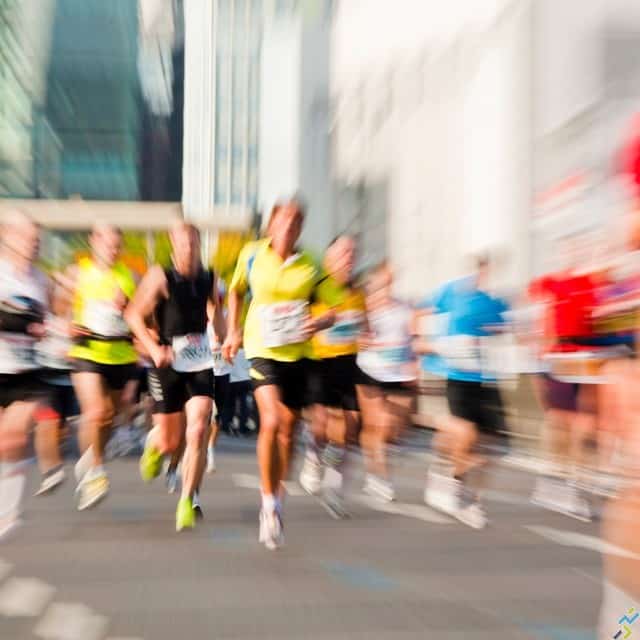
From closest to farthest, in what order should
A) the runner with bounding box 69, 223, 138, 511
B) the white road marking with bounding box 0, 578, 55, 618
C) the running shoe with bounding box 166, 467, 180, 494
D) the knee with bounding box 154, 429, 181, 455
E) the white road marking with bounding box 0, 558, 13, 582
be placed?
the white road marking with bounding box 0, 578, 55, 618 → the white road marking with bounding box 0, 558, 13, 582 → the knee with bounding box 154, 429, 181, 455 → the runner with bounding box 69, 223, 138, 511 → the running shoe with bounding box 166, 467, 180, 494

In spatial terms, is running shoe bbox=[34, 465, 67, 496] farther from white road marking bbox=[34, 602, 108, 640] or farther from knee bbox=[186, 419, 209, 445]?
white road marking bbox=[34, 602, 108, 640]

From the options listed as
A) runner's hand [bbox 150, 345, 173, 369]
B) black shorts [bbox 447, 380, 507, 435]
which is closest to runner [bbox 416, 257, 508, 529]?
black shorts [bbox 447, 380, 507, 435]

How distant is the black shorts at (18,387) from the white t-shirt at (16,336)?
3 centimetres

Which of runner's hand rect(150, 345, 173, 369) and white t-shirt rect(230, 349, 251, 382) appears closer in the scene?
runner's hand rect(150, 345, 173, 369)

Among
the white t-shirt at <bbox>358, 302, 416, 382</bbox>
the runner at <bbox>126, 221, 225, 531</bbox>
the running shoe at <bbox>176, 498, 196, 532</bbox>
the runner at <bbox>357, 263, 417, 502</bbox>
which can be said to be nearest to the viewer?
the running shoe at <bbox>176, 498, 196, 532</bbox>

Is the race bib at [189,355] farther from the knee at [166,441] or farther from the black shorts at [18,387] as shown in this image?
the black shorts at [18,387]

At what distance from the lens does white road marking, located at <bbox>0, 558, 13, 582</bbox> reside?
17.7 ft

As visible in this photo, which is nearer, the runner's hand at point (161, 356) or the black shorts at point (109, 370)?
the runner's hand at point (161, 356)

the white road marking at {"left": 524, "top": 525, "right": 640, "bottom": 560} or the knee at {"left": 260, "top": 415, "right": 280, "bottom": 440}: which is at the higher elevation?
the knee at {"left": 260, "top": 415, "right": 280, "bottom": 440}

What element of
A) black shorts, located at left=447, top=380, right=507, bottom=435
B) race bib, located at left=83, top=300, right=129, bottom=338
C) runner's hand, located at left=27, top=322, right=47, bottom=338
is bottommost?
black shorts, located at left=447, top=380, right=507, bottom=435

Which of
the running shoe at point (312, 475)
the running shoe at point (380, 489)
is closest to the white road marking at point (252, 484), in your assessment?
the running shoe at point (312, 475)

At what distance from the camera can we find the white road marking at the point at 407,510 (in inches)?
294

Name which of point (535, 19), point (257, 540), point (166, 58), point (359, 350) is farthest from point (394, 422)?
point (166, 58)

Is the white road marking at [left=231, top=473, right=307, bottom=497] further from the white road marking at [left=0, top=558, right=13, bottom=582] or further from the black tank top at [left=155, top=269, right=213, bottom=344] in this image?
the white road marking at [left=0, top=558, right=13, bottom=582]
